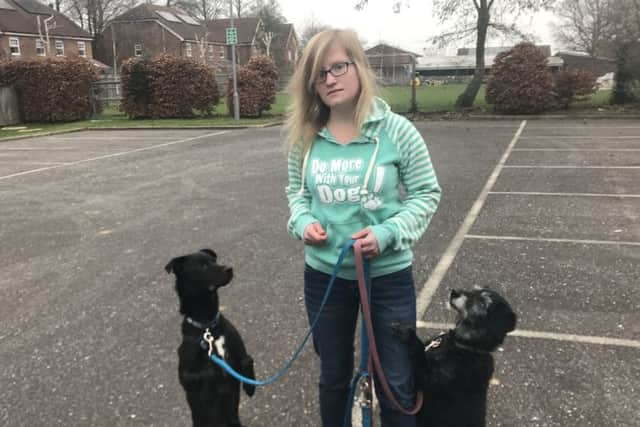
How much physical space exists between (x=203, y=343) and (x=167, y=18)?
63.6m

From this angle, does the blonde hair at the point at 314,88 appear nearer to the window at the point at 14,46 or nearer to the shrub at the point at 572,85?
the shrub at the point at 572,85

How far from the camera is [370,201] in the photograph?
219cm

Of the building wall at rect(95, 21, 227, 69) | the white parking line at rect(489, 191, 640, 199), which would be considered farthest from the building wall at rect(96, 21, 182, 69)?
the white parking line at rect(489, 191, 640, 199)

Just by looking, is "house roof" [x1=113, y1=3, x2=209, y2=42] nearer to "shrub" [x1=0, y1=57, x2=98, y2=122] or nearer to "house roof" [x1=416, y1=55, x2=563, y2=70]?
"house roof" [x1=416, y1=55, x2=563, y2=70]

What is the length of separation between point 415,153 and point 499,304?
2.85 feet

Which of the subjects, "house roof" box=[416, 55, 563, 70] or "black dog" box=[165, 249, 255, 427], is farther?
"house roof" box=[416, 55, 563, 70]

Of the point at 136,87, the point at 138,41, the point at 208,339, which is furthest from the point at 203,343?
the point at 138,41

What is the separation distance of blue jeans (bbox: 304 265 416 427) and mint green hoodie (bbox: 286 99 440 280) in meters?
0.09

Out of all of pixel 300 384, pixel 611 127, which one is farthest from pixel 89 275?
pixel 611 127

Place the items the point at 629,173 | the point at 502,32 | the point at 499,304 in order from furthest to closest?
1. the point at 502,32
2. the point at 629,173
3. the point at 499,304

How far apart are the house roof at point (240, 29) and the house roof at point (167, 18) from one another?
3.37 meters

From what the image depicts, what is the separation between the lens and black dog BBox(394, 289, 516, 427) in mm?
2451

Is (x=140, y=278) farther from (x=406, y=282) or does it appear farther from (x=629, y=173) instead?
(x=629, y=173)

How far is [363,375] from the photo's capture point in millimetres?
2242
